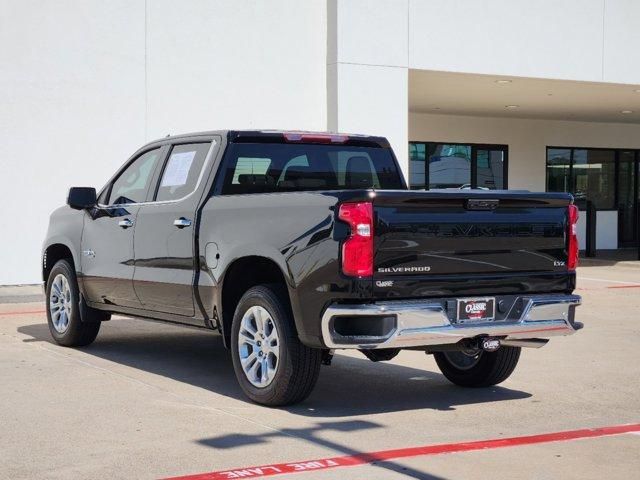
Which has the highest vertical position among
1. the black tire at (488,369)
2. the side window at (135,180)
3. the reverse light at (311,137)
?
the reverse light at (311,137)

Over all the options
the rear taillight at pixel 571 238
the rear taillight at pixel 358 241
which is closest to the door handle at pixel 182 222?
the rear taillight at pixel 358 241

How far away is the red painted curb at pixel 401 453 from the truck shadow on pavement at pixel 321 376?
1070mm

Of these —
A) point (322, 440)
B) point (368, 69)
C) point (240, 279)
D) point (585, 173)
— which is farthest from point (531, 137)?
point (322, 440)

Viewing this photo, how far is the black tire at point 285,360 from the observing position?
7.22 m

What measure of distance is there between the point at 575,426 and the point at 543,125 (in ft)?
68.5

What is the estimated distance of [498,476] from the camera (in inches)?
224

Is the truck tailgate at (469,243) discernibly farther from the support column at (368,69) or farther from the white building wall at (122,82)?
the white building wall at (122,82)

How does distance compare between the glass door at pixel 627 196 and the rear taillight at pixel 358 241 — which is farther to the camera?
the glass door at pixel 627 196

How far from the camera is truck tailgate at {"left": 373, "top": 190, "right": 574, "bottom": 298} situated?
22.7 ft

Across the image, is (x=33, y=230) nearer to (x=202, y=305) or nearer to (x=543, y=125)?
(x=202, y=305)

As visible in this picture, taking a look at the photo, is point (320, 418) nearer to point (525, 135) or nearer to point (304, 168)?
point (304, 168)

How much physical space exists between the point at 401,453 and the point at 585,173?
2273cm

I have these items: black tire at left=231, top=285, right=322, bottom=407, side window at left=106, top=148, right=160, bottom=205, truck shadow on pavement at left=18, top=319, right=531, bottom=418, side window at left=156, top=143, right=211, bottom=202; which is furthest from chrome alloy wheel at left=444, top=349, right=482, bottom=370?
side window at left=106, top=148, right=160, bottom=205

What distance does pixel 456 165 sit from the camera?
84.4 ft
